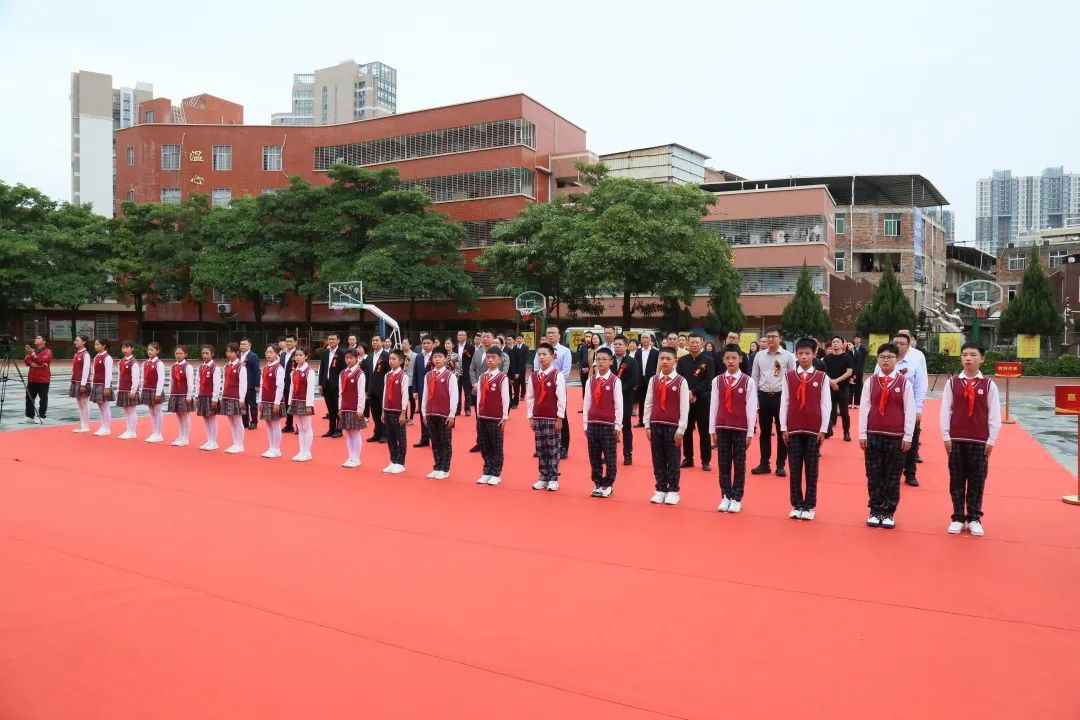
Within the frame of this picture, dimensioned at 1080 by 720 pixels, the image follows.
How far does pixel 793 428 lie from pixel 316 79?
327ft

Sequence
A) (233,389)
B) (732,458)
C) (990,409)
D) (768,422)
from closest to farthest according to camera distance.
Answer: (990,409) < (732,458) < (768,422) < (233,389)

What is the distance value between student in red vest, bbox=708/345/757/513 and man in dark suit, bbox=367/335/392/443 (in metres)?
5.00

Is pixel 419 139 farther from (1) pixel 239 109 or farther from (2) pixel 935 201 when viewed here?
(2) pixel 935 201

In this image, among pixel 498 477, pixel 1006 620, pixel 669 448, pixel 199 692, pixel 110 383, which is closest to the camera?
pixel 199 692

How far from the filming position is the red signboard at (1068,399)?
766 centimetres

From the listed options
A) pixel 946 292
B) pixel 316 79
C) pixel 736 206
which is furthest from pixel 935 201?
pixel 316 79

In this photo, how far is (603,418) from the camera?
26.2 ft

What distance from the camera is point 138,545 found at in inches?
241

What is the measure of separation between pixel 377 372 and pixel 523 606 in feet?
21.9

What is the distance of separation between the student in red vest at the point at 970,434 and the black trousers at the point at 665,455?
2412 millimetres

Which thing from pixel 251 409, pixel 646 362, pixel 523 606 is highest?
pixel 646 362

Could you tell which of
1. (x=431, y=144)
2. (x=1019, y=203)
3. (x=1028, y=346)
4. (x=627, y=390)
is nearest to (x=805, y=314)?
(x=1028, y=346)

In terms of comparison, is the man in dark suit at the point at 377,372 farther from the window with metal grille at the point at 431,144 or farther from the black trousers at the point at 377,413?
the window with metal grille at the point at 431,144

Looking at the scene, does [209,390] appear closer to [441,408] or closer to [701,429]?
[441,408]
